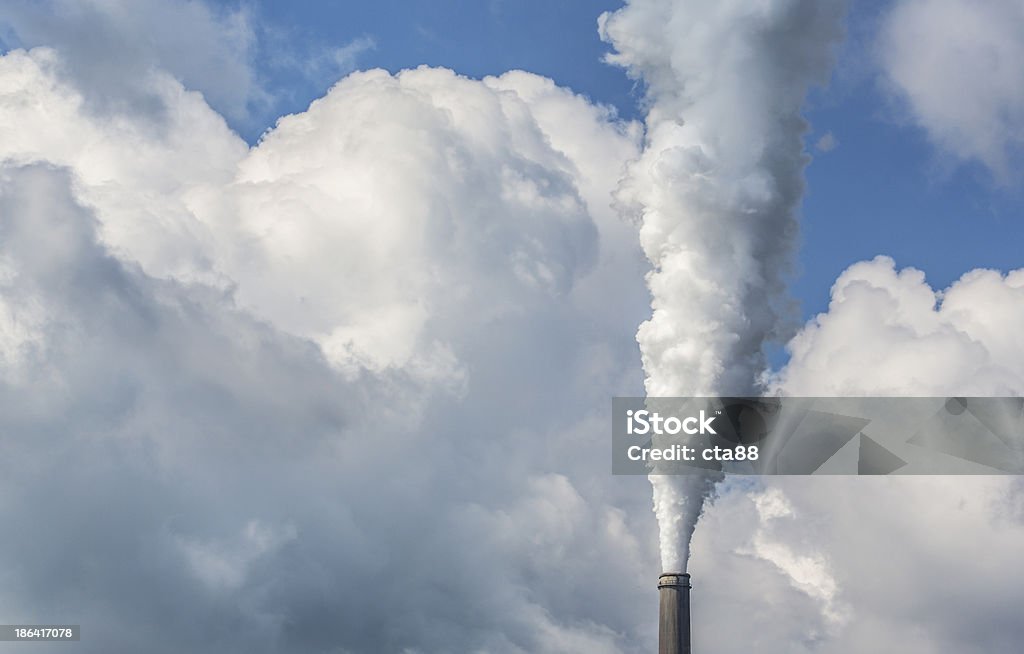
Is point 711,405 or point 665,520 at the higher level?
point 711,405

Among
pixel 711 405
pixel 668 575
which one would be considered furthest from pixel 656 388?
pixel 668 575

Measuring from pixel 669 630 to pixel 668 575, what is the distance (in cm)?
373

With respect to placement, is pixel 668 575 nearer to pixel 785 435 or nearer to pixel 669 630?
pixel 669 630

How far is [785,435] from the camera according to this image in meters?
108

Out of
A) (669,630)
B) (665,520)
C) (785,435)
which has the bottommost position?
(669,630)

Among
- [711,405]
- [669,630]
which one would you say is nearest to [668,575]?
[669,630]

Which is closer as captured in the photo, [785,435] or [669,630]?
[669,630]

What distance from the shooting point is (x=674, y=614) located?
98.2m

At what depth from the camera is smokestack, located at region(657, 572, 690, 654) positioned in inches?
3839

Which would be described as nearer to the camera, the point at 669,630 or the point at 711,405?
the point at 669,630

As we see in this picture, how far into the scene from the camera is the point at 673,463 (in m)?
104

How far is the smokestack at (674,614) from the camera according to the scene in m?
97.5

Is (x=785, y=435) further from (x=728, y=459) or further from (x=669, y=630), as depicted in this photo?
(x=669, y=630)

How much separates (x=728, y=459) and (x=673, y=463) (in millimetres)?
3994
